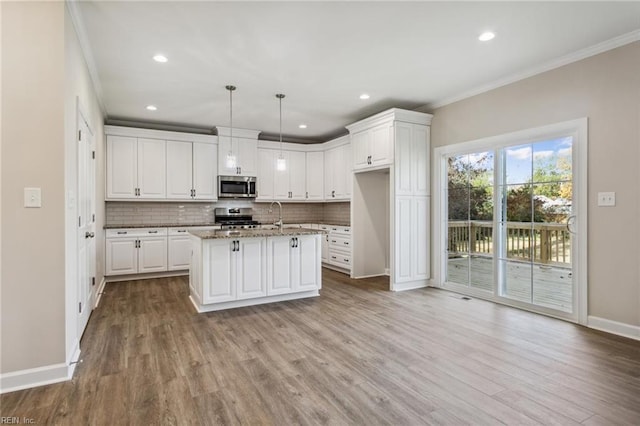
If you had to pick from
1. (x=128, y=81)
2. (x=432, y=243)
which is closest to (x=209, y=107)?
(x=128, y=81)

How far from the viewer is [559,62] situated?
3.61 meters

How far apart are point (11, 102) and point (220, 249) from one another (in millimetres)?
2266

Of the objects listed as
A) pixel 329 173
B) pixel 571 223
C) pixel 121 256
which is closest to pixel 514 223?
pixel 571 223

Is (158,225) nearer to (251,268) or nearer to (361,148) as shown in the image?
(251,268)

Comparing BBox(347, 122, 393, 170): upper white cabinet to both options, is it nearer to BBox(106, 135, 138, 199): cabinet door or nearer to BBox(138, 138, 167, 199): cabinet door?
BBox(138, 138, 167, 199): cabinet door

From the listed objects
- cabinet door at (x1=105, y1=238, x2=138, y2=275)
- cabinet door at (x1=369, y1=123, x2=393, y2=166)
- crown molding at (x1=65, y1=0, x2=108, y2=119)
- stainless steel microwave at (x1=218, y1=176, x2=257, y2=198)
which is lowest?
cabinet door at (x1=105, y1=238, x2=138, y2=275)

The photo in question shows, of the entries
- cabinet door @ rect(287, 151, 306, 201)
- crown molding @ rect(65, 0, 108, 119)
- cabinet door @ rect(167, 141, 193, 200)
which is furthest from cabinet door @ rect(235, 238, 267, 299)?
cabinet door @ rect(287, 151, 306, 201)

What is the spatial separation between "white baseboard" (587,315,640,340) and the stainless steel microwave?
5504 millimetres

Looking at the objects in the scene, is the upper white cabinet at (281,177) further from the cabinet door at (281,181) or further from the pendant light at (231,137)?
the pendant light at (231,137)

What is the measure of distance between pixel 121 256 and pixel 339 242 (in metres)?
3.76

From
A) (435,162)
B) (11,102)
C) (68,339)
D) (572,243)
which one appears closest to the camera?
(11,102)

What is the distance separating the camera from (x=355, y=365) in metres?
2.64

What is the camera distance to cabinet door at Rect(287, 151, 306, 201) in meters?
7.26

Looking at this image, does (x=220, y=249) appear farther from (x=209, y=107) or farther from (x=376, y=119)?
(x=376, y=119)
